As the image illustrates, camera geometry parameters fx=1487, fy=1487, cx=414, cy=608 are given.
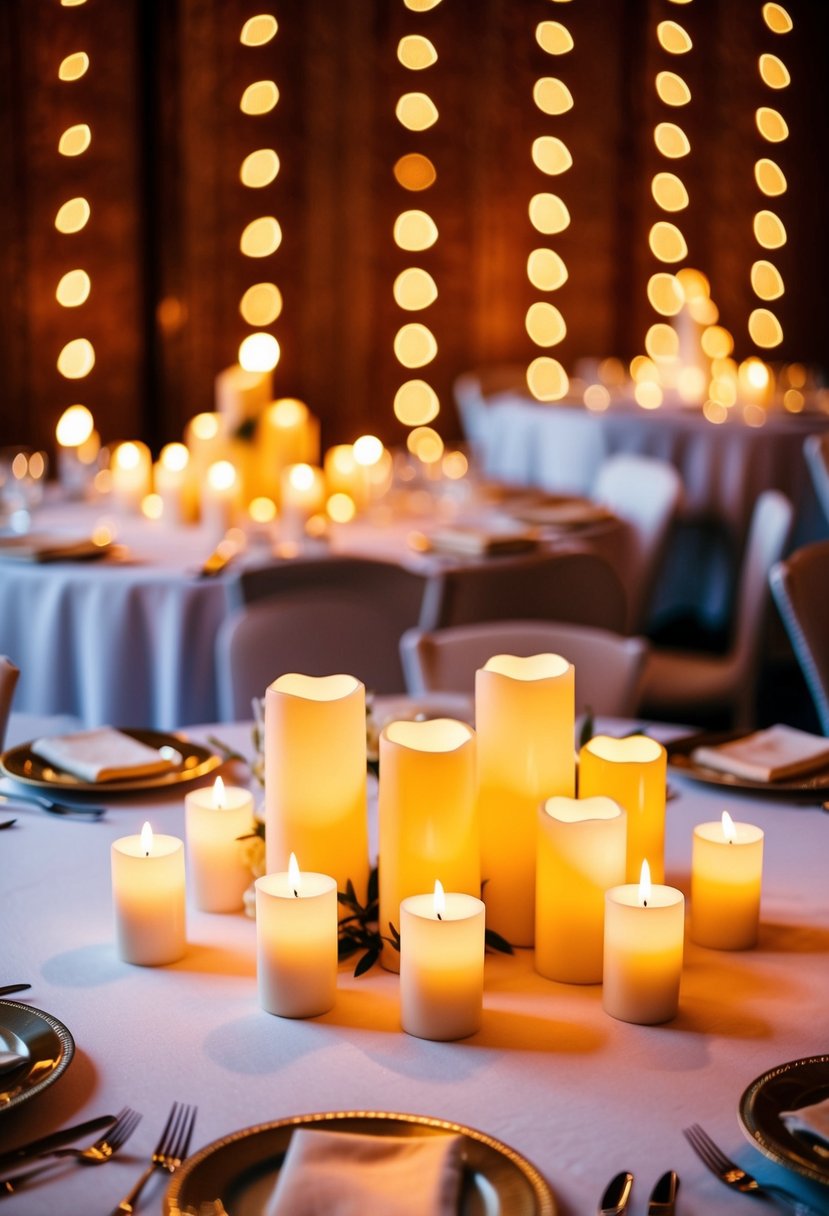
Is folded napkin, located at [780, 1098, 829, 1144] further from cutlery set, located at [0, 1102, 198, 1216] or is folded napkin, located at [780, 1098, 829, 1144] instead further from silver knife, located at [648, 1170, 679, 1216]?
cutlery set, located at [0, 1102, 198, 1216]

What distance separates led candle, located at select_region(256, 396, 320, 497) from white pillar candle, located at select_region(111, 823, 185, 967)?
9.35ft

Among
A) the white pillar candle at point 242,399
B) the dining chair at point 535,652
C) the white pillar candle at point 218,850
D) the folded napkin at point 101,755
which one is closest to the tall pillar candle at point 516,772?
the white pillar candle at point 218,850

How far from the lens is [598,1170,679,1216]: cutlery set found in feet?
3.38

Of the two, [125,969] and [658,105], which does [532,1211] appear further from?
[658,105]

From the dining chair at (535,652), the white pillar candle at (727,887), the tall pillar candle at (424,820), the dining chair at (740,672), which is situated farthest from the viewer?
the dining chair at (740,672)

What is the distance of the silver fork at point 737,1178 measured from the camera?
1.05m

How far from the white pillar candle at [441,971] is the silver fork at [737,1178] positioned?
0.76ft

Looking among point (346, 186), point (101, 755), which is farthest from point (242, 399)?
point (346, 186)

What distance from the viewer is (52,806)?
6.14ft

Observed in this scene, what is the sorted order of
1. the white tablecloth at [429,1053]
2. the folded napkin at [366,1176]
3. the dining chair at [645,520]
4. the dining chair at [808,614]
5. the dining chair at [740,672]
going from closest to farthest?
the folded napkin at [366,1176], the white tablecloth at [429,1053], the dining chair at [808,614], the dining chair at [740,672], the dining chair at [645,520]

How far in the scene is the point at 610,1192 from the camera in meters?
1.05

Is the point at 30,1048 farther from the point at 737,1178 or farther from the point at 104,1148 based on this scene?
the point at 737,1178

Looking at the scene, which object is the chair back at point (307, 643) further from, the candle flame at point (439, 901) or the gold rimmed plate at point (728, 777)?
the candle flame at point (439, 901)

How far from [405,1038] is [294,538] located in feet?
8.77
